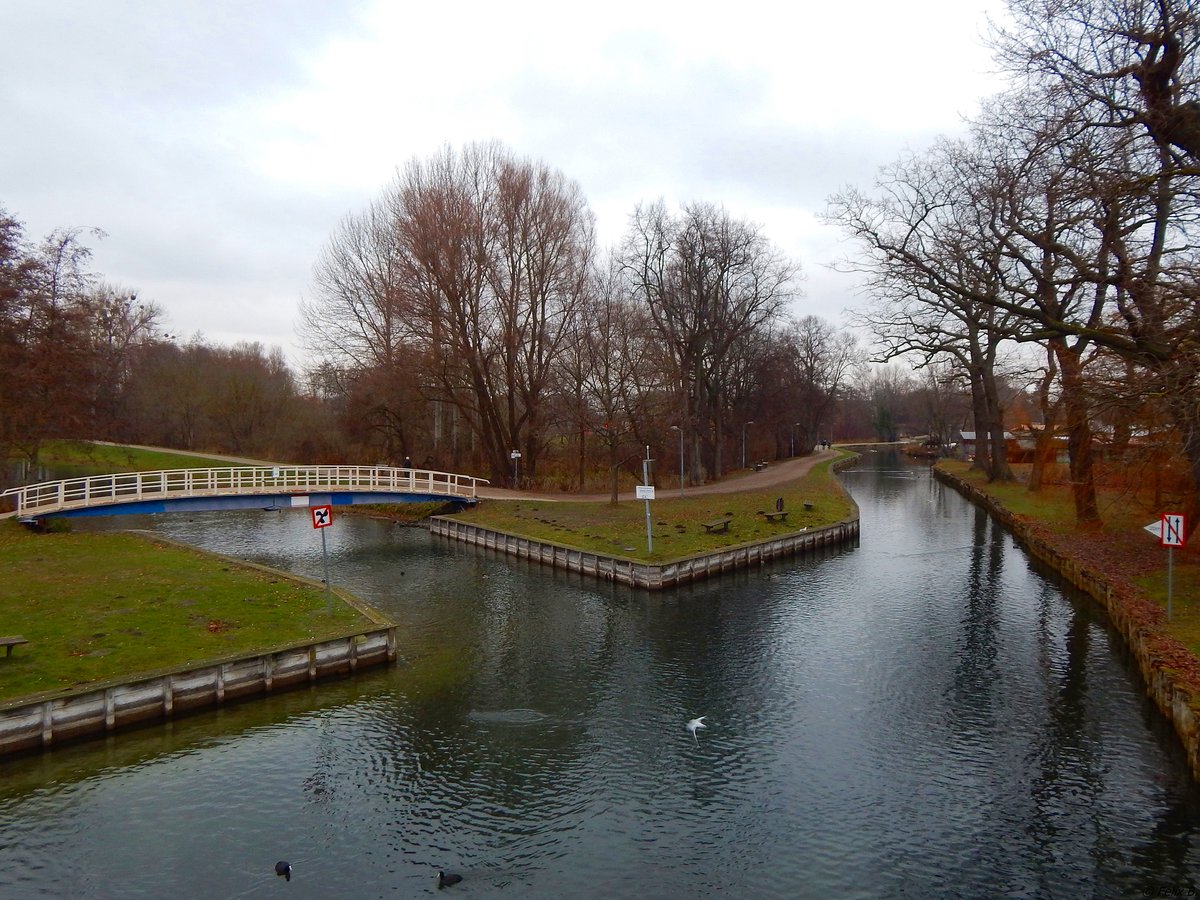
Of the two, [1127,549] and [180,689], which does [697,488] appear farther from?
[180,689]

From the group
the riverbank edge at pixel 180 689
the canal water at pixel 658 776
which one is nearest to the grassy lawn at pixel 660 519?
the canal water at pixel 658 776

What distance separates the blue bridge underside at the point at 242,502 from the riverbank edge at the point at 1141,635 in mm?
25951

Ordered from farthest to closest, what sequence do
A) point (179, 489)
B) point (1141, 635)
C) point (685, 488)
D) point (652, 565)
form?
point (685, 488), point (179, 489), point (652, 565), point (1141, 635)

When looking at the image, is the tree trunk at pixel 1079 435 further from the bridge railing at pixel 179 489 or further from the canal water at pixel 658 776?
the bridge railing at pixel 179 489

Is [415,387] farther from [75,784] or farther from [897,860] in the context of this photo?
[897,860]

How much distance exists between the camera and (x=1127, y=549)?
27719 mm

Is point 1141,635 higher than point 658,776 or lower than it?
higher

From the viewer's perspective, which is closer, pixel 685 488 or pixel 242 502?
pixel 242 502

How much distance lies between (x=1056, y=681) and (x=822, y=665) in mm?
5338

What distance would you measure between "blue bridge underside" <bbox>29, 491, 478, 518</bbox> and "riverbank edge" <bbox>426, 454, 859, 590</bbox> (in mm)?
3317

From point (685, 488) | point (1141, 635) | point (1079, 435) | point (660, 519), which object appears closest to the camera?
point (1141, 635)

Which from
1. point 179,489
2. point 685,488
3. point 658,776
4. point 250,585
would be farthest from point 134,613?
point 685,488

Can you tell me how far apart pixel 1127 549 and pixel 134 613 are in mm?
32578

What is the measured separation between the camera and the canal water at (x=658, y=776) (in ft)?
35.2
